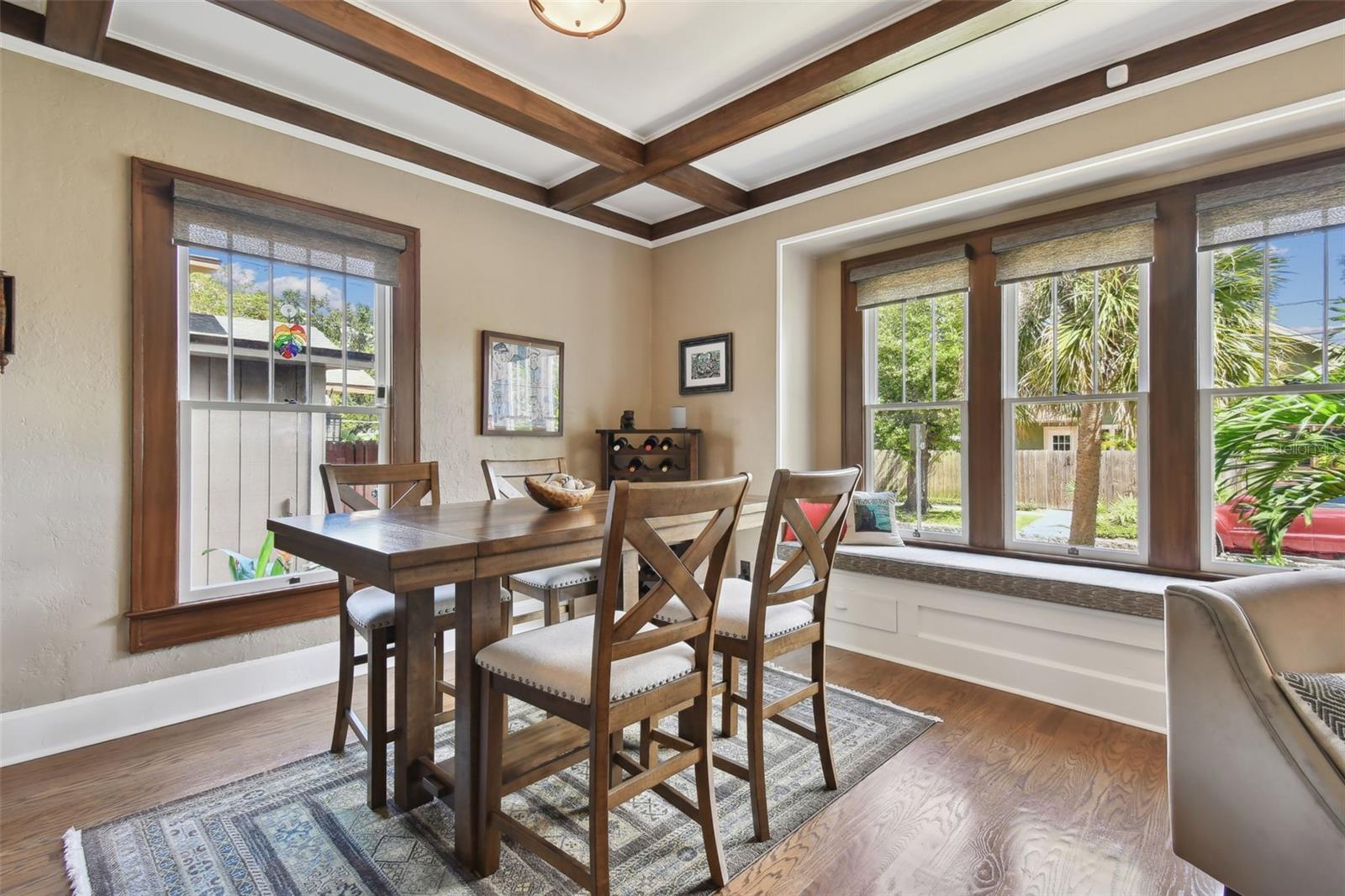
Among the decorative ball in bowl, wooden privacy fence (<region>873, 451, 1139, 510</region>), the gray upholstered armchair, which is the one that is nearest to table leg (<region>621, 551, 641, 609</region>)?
the decorative ball in bowl

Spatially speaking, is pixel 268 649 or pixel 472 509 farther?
pixel 268 649

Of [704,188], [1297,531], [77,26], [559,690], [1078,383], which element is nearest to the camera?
[559,690]

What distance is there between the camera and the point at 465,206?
11.9 ft

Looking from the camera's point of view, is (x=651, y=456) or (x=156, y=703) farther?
(x=651, y=456)

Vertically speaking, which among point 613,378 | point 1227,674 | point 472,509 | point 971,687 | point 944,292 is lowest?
point 971,687

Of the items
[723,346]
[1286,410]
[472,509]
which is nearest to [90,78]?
[472,509]

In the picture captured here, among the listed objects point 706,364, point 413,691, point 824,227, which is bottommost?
point 413,691

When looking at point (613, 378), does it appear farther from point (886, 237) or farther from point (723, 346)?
point (886, 237)

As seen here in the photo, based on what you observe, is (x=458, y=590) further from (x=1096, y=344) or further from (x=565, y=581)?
(x=1096, y=344)

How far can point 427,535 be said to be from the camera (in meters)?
1.62

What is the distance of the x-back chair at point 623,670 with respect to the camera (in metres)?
1.38

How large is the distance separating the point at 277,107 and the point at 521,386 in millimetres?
1809

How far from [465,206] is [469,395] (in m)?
1.10

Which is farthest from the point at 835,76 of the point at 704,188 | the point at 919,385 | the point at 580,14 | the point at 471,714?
the point at 471,714
